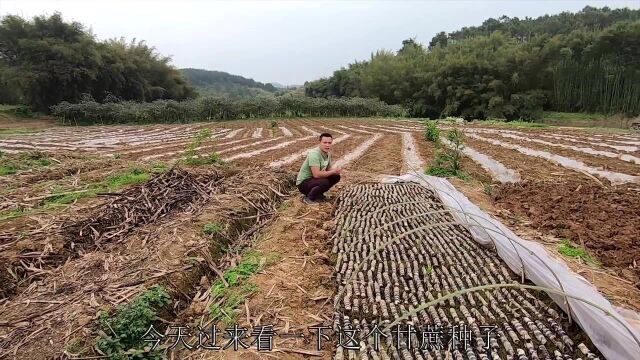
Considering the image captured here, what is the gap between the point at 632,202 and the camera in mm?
5066

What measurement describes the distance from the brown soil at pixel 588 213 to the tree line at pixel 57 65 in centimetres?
2811

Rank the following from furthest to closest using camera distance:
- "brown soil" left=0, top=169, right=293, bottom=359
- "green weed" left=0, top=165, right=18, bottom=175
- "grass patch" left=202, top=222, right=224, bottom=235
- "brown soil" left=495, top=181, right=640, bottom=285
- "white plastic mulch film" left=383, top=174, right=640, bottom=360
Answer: "green weed" left=0, top=165, right=18, bottom=175 < "grass patch" left=202, top=222, right=224, bottom=235 < "brown soil" left=495, top=181, right=640, bottom=285 < "brown soil" left=0, top=169, right=293, bottom=359 < "white plastic mulch film" left=383, top=174, right=640, bottom=360

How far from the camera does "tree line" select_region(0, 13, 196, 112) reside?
82.8 ft

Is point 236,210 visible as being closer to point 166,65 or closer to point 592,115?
point 592,115

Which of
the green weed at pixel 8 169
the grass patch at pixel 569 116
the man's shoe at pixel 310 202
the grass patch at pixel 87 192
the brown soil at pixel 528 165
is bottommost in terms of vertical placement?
the grass patch at pixel 569 116

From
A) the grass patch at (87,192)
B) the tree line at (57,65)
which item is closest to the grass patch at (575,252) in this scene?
the grass patch at (87,192)

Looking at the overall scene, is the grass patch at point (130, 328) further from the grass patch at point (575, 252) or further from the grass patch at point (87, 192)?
the grass patch at point (575, 252)

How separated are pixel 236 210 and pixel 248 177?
5.73 ft

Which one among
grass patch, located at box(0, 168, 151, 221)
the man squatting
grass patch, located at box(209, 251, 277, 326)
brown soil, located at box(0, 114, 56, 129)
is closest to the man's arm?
the man squatting

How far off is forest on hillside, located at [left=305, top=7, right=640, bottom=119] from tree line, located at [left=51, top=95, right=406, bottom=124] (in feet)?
20.3

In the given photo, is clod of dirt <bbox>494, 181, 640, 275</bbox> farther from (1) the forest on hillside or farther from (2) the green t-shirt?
(1) the forest on hillside

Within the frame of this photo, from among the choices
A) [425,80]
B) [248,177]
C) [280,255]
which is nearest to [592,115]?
[425,80]

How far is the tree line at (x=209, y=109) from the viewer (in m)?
24.1

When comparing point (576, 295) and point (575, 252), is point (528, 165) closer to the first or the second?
point (575, 252)
